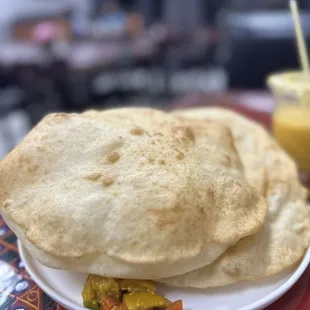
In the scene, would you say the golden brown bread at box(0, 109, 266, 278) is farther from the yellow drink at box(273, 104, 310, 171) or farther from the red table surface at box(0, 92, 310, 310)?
the yellow drink at box(273, 104, 310, 171)

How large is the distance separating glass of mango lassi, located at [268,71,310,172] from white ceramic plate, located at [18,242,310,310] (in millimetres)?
871

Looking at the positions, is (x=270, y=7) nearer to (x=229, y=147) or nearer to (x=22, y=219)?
(x=229, y=147)

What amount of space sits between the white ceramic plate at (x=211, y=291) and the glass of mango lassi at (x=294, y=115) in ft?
2.86

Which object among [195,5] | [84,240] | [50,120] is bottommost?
[195,5]

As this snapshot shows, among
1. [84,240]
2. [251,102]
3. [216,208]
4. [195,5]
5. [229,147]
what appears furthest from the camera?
[195,5]

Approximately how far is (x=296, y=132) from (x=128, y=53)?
365 cm

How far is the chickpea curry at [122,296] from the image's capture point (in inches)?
34.4

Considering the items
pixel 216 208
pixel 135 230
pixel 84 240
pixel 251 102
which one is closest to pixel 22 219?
pixel 84 240

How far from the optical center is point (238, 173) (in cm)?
110

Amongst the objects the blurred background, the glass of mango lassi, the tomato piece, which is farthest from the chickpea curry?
the blurred background

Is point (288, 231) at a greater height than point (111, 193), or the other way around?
point (111, 193)

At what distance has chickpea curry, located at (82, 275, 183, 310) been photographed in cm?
88

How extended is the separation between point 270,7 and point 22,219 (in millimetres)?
4971

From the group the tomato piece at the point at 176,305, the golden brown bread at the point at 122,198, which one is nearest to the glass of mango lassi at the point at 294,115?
the golden brown bread at the point at 122,198
